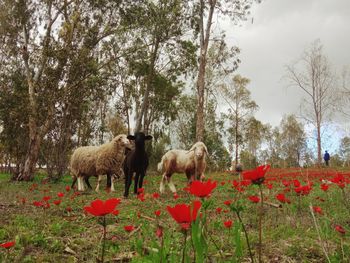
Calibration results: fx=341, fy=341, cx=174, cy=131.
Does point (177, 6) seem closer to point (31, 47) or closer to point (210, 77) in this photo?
point (31, 47)

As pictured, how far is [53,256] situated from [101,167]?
1099 centimetres

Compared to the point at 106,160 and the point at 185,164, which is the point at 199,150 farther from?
the point at 106,160

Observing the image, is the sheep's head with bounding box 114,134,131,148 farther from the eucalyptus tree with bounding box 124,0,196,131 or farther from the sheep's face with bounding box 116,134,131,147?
the eucalyptus tree with bounding box 124,0,196,131

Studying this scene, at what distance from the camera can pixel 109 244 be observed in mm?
4195

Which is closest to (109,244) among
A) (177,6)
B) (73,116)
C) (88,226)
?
(88,226)

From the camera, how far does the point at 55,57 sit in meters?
21.6

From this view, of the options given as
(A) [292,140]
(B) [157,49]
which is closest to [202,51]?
(B) [157,49]

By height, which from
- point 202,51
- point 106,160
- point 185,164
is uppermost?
point 202,51

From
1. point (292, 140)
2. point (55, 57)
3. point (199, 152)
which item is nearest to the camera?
point (199, 152)

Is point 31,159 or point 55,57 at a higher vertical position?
point 55,57

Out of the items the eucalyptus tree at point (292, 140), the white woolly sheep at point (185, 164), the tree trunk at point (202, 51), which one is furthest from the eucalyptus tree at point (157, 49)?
the eucalyptus tree at point (292, 140)

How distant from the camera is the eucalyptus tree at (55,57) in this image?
71.7 feet

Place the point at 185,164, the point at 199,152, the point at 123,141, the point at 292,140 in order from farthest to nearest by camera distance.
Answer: the point at 292,140
the point at 123,141
the point at 185,164
the point at 199,152

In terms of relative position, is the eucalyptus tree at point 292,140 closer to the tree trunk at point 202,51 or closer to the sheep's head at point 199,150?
the tree trunk at point 202,51
